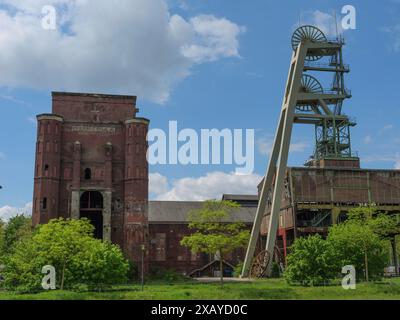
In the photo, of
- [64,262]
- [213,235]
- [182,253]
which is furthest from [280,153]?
[182,253]

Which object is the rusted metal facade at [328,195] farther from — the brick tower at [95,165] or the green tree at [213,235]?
the brick tower at [95,165]

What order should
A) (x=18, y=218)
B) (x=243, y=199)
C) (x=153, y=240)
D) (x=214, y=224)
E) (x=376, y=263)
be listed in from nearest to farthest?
(x=376, y=263)
(x=214, y=224)
(x=153, y=240)
(x=18, y=218)
(x=243, y=199)

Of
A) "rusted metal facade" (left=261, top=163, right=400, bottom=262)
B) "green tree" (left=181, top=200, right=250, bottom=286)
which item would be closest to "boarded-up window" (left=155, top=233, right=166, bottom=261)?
"rusted metal facade" (left=261, top=163, right=400, bottom=262)

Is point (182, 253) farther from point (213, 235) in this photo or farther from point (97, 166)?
point (213, 235)

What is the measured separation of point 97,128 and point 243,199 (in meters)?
38.6

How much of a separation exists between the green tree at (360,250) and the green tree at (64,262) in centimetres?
1731

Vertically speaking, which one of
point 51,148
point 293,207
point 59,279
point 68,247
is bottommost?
point 59,279

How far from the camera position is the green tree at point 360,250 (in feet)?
126

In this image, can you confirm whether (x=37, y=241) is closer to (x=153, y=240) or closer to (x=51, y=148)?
(x=51, y=148)

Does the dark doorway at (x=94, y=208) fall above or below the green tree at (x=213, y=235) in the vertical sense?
above

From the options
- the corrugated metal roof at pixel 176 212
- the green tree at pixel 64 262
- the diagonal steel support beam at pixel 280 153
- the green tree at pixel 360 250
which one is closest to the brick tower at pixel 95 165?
the diagonal steel support beam at pixel 280 153

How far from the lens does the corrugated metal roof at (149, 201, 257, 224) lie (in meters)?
69.7

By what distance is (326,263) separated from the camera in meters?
36.5

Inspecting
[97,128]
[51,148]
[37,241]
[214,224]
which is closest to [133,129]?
[97,128]
